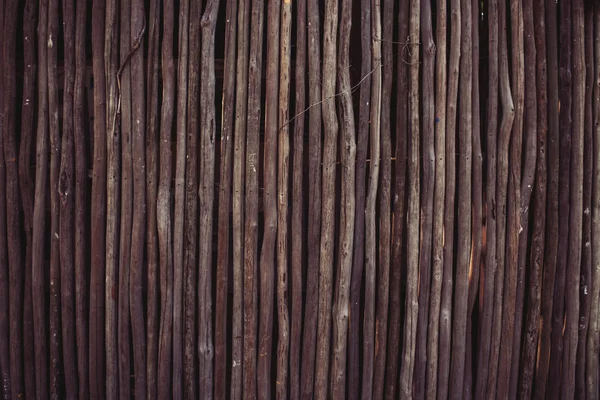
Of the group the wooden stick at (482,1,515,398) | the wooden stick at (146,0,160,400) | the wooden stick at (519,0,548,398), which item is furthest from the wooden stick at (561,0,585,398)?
the wooden stick at (146,0,160,400)

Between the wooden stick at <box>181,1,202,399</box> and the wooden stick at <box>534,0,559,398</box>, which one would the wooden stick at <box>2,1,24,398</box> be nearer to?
the wooden stick at <box>181,1,202,399</box>

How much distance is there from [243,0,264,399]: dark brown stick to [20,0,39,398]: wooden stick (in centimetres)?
115

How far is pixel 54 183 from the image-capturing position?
8.61 feet

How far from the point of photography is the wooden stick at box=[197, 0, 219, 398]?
99.9 inches

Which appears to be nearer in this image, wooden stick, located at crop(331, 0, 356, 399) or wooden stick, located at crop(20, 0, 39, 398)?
wooden stick, located at crop(331, 0, 356, 399)

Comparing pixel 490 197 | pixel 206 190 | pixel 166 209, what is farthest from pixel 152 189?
pixel 490 197

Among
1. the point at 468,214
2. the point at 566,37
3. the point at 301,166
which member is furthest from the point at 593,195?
the point at 301,166

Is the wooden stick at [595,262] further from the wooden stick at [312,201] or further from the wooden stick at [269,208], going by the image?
the wooden stick at [269,208]

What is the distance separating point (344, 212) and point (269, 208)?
499mm

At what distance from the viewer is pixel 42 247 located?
2664 millimetres

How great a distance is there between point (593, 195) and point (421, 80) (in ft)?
4.61

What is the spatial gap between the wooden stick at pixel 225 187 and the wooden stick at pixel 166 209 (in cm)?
33

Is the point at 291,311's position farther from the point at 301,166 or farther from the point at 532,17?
the point at 532,17

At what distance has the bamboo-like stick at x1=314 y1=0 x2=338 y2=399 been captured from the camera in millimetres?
2525
